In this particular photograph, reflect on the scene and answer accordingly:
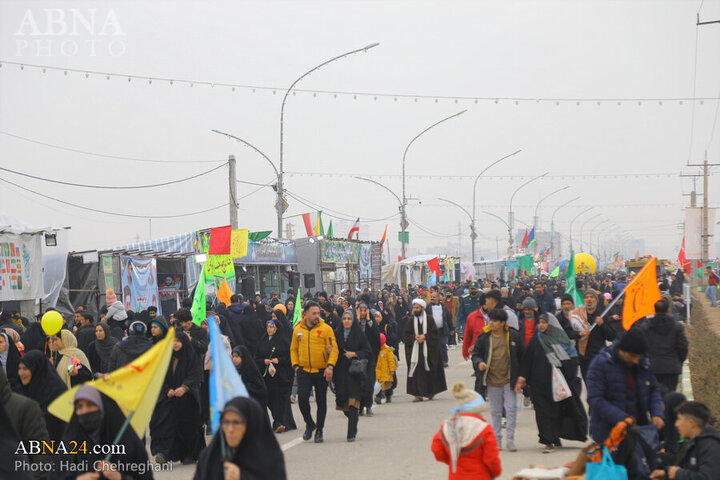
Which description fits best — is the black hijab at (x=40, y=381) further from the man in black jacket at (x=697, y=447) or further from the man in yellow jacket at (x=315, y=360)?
the man in black jacket at (x=697, y=447)

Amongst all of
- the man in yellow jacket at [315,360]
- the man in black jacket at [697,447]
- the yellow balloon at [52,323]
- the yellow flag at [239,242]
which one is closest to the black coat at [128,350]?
the yellow balloon at [52,323]

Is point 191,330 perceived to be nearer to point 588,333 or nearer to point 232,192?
point 588,333

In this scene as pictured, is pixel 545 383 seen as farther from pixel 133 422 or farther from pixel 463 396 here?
pixel 133 422

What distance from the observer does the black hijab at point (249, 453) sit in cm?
457

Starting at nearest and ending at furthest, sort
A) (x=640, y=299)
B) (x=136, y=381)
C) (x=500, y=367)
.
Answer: (x=136, y=381), (x=640, y=299), (x=500, y=367)

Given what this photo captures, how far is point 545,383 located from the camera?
9781 millimetres

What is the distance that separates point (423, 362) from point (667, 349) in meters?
5.06

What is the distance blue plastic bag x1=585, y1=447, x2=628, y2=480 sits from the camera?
581 cm

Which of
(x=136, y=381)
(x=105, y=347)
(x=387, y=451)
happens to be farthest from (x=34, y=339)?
(x=136, y=381)

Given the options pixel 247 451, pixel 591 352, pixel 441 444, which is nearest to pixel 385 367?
pixel 591 352

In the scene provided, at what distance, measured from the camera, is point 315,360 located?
1088cm

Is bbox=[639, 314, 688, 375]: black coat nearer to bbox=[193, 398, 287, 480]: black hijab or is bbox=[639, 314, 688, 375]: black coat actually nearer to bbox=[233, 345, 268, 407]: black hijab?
bbox=[233, 345, 268, 407]: black hijab

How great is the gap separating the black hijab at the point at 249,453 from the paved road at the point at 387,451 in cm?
403

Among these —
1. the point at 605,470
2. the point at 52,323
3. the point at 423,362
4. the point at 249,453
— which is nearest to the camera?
the point at 249,453
